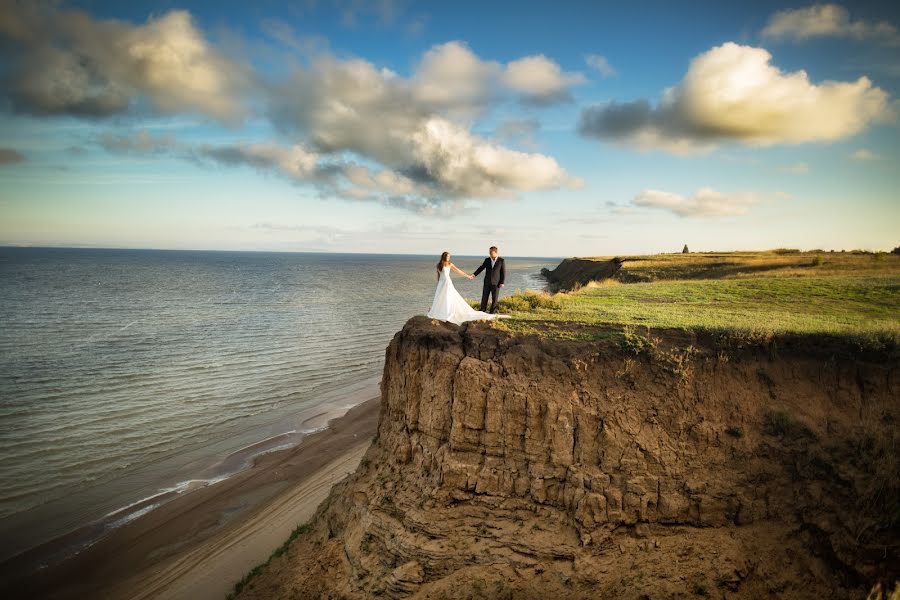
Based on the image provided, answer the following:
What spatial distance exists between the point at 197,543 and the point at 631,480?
1454 cm

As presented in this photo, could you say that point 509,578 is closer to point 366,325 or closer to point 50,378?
point 50,378

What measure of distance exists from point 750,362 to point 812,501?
2.63 metres

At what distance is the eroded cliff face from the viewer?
717cm

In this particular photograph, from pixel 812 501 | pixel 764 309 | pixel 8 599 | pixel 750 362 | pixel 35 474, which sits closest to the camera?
pixel 812 501

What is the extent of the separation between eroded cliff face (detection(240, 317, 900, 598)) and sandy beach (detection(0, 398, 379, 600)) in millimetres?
4919

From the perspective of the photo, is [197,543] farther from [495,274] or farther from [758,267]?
[758,267]

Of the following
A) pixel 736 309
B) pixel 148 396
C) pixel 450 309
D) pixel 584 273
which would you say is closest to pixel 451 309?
pixel 450 309

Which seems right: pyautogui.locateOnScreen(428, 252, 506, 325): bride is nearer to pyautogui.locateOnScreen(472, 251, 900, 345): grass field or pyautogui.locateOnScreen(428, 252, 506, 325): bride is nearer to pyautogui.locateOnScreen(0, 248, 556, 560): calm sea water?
pyautogui.locateOnScreen(472, 251, 900, 345): grass field

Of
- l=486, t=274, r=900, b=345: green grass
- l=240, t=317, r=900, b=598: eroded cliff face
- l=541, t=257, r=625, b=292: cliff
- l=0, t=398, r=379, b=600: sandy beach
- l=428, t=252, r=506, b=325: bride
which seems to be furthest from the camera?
l=541, t=257, r=625, b=292: cliff

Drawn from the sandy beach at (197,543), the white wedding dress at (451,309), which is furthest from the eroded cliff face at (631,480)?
the sandy beach at (197,543)

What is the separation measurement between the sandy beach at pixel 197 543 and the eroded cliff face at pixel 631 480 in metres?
4.92

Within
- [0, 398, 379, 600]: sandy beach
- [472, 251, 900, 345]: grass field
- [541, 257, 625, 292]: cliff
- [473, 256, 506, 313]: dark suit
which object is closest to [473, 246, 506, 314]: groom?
[473, 256, 506, 313]: dark suit

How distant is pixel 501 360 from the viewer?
9.46 meters

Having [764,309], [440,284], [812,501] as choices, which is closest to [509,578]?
[812,501]
